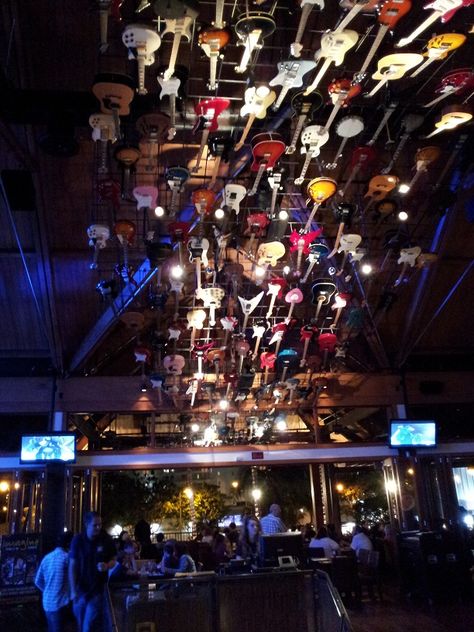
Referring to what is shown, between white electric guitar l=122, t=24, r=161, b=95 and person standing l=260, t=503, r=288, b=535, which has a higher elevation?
white electric guitar l=122, t=24, r=161, b=95

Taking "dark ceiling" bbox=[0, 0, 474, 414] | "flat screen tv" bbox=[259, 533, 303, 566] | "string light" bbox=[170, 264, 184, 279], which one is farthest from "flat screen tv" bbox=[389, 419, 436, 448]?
"string light" bbox=[170, 264, 184, 279]

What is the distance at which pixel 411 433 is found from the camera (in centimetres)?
1065

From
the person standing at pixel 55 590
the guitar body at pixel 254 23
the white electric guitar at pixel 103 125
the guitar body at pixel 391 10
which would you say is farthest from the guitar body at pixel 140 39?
the person standing at pixel 55 590

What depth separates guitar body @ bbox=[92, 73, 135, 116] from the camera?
156 inches

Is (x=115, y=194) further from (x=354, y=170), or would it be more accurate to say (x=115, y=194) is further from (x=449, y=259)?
(x=449, y=259)

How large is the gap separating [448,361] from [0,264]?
9.03 m

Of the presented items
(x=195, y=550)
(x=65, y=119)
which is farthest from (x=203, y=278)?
(x=195, y=550)

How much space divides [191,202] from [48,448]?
17.3 ft

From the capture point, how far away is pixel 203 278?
8922 millimetres

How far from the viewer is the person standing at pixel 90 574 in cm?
509

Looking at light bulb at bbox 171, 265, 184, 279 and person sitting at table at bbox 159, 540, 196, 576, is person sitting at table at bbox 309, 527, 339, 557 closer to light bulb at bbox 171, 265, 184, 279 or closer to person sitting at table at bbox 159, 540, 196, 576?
person sitting at table at bbox 159, 540, 196, 576

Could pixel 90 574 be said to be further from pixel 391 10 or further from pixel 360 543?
pixel 360 543

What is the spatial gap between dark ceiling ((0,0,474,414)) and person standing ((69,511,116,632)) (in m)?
3.10

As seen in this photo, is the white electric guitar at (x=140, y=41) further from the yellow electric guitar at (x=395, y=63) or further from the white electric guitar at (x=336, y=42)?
the yellow electric guitar at (x=395, y=63)
